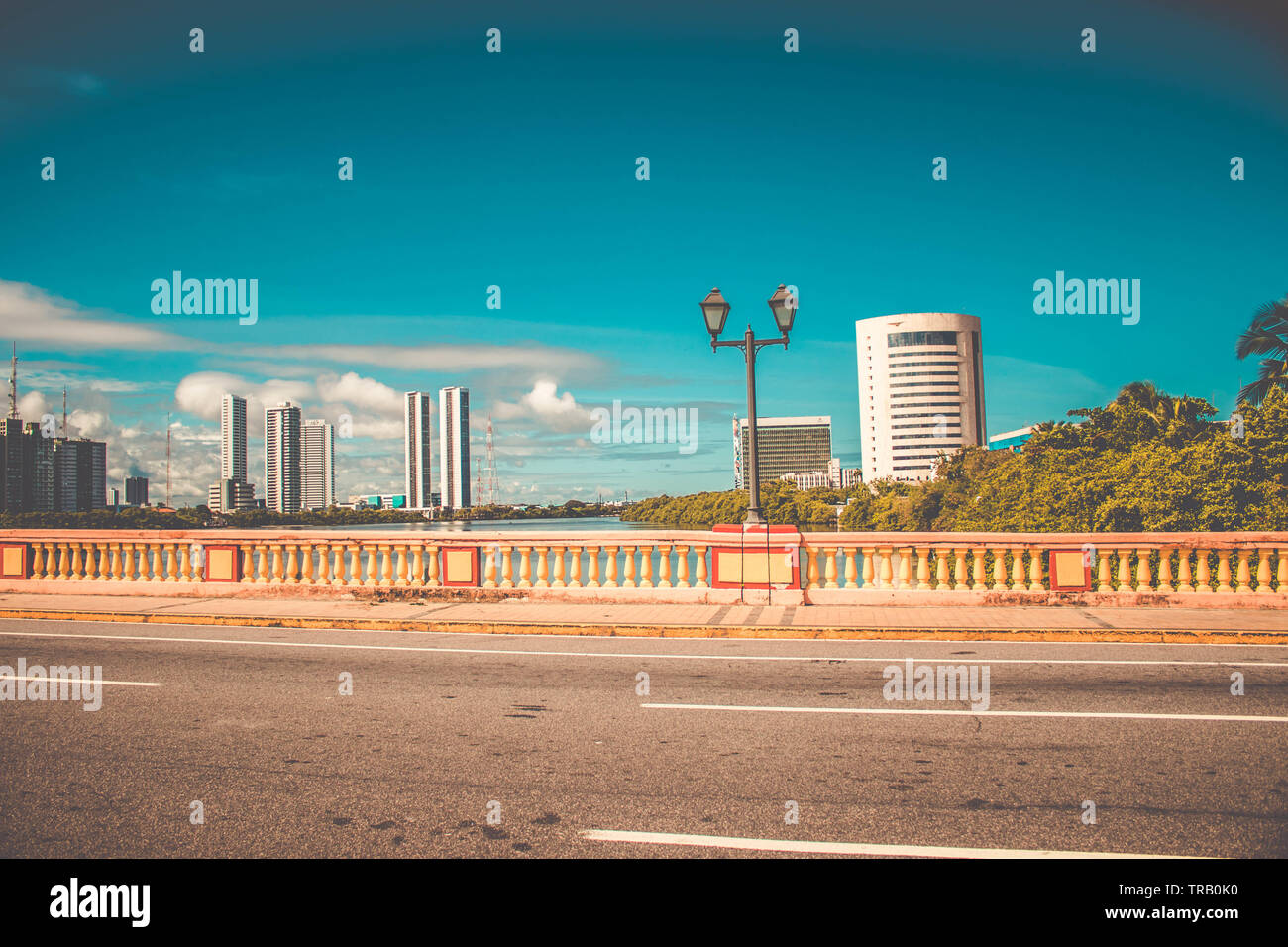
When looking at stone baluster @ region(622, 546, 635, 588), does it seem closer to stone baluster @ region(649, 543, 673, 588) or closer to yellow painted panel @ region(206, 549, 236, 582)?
stone baluster @ region(649, 543, 673, 588)

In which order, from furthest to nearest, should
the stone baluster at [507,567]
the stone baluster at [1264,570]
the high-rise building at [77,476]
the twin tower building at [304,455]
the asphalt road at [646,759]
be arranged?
1. the twin tower building at [304,455]
2. the high-rise building at [77,476]
3. the stone baluster at [507,567]
4. the stone baluster at [1264,570]
5. the asphalt road at [646,759]

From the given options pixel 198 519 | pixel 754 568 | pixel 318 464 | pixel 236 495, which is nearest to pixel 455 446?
pixel 318 464

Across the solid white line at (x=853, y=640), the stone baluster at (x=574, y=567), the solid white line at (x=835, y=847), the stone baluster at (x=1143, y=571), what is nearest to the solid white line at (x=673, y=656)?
the solid white line at (x=853, y=640)

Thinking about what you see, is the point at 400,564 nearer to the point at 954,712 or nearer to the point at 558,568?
the point at 558,568

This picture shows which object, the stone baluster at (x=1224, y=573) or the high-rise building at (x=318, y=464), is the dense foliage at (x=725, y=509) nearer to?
the high-rise building at (x=318, y=464)

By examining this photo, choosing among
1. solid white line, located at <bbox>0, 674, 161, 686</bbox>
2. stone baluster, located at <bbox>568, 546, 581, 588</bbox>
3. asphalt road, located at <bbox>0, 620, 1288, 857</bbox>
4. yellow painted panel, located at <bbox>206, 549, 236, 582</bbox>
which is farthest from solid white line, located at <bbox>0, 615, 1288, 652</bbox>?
yellow painted panel, located at <bbox>206, 549, 236, 582</bbox>
